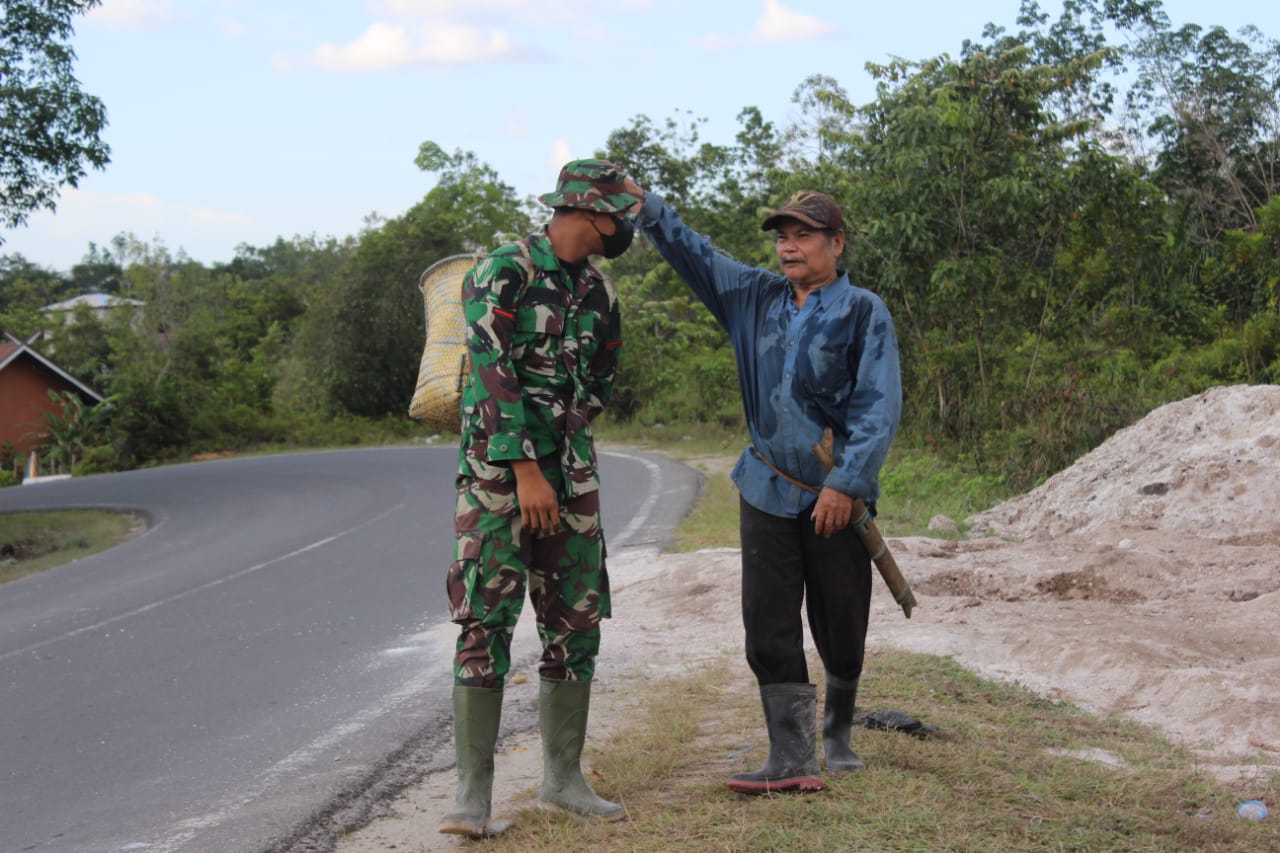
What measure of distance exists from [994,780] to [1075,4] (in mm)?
28633

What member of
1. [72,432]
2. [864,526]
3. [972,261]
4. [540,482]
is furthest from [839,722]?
[72,432]

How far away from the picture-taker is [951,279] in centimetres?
1490

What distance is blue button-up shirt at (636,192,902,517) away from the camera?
4.13 meters

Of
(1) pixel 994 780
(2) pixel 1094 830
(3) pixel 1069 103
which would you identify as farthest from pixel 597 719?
(3) pixel 1069 103

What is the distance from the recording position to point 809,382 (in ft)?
13.9

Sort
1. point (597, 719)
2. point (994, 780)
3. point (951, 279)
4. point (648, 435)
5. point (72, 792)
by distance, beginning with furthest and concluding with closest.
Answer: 1. point (648, 435)
2. point (951, 279)
3. point (597, 719)
4. point (72, 792)
5. point (994, 780)

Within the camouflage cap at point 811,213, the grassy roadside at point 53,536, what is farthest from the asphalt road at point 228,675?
the camouflage cap at point 811,213

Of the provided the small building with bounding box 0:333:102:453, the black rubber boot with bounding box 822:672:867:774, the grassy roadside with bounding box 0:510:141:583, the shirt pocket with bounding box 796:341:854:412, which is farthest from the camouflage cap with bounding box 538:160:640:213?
the small building with bounding box 0:333:102:453

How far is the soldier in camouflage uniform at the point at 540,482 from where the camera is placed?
3.95 metres

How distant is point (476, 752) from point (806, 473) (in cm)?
136

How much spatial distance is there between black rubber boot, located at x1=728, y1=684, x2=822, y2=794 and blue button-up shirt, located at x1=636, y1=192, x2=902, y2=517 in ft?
1.93

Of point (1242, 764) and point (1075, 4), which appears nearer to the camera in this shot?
point (1242, 764)

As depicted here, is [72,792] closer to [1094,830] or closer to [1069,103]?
[1094,830]

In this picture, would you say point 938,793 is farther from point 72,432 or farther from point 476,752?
point 72,432
